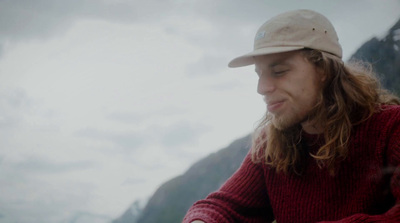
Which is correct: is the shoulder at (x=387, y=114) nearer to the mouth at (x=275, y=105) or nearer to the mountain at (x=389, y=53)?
the mouth at (x=275, y=105)

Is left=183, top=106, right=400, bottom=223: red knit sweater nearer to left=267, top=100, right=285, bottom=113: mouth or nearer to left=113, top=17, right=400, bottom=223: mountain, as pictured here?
left=267, top=100, right=285, bottom=113: mouth

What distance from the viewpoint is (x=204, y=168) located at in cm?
4503

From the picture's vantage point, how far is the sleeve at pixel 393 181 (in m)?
1.70

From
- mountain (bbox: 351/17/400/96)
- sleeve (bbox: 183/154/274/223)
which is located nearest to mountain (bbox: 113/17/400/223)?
mountain (bbox: 351/17/400/96)

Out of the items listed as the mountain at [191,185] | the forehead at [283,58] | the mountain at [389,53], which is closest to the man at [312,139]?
the forehead at [283,58]

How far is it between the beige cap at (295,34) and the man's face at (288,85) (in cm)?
8

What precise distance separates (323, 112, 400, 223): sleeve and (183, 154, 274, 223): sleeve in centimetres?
81

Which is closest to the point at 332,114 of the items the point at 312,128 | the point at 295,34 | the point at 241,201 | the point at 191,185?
the point at 312,128

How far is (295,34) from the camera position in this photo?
225 centimetres

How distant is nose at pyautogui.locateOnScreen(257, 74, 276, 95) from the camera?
7.52 feet

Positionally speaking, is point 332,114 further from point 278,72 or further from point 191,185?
point 191,185

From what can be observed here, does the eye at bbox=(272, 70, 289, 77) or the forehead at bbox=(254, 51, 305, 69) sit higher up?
the forehead at bbox=(254, 51, 305, 69)

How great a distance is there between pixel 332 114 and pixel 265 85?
0.48m

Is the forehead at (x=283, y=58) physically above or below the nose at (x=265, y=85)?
above
